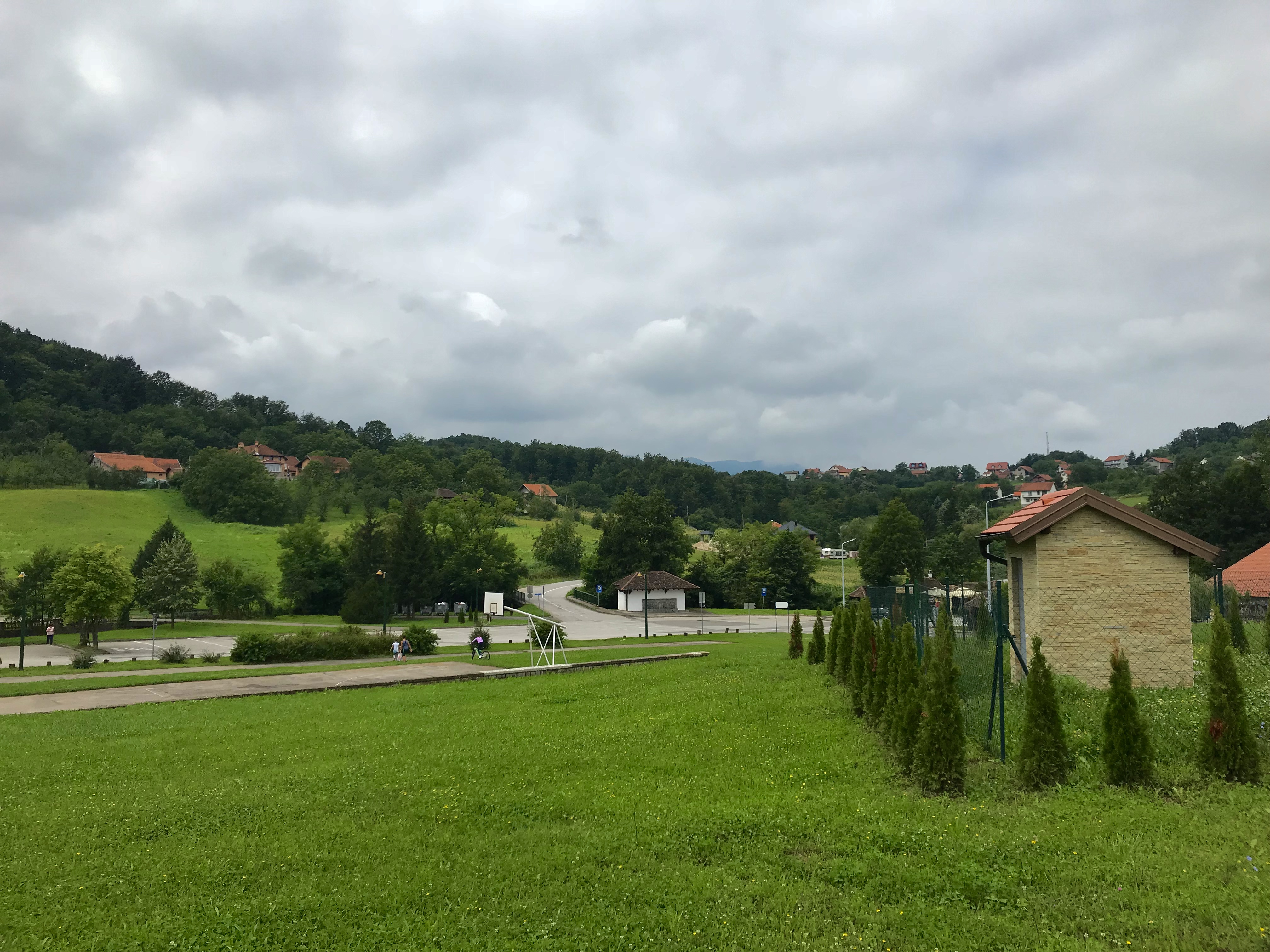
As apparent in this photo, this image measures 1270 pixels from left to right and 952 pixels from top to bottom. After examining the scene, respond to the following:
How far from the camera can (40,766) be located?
1029 cm

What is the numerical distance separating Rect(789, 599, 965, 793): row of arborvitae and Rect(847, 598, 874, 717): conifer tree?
0.6 inches

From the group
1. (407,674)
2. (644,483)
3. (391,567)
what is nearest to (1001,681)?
(407,674)

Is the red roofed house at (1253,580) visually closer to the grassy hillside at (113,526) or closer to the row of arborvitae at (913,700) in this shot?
the row of arborvitae at (913,700)

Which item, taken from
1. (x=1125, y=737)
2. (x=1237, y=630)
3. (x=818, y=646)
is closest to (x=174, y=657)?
Answer: (x=818, y=646)

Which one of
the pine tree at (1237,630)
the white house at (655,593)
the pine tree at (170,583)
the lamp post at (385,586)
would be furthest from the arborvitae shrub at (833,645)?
the white house at (655,593)

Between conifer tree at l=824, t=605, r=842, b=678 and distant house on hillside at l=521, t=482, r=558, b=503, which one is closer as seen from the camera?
conifer tree at l=824, t=605, r=842, b=678

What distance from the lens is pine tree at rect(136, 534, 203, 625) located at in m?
49.1

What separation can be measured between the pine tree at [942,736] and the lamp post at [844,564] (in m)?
42.4

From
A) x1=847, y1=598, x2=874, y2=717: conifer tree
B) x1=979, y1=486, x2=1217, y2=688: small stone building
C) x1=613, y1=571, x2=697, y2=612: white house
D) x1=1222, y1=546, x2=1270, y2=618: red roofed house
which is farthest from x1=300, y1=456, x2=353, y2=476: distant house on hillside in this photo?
x1=979, y1=486, x2=1217, y2=688: small stone building

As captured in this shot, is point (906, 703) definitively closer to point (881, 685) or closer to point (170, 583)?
point (881, 685)

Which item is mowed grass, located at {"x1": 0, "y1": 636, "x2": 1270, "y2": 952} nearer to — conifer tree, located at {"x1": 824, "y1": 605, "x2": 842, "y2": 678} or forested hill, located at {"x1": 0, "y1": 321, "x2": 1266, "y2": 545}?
conifer tree, located at {"x1": 824, "y1": 605, "x2": 842, "y2": 678}

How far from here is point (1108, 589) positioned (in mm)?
11734

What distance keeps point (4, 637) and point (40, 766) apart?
48.5m

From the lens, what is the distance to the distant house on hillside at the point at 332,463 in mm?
109250
